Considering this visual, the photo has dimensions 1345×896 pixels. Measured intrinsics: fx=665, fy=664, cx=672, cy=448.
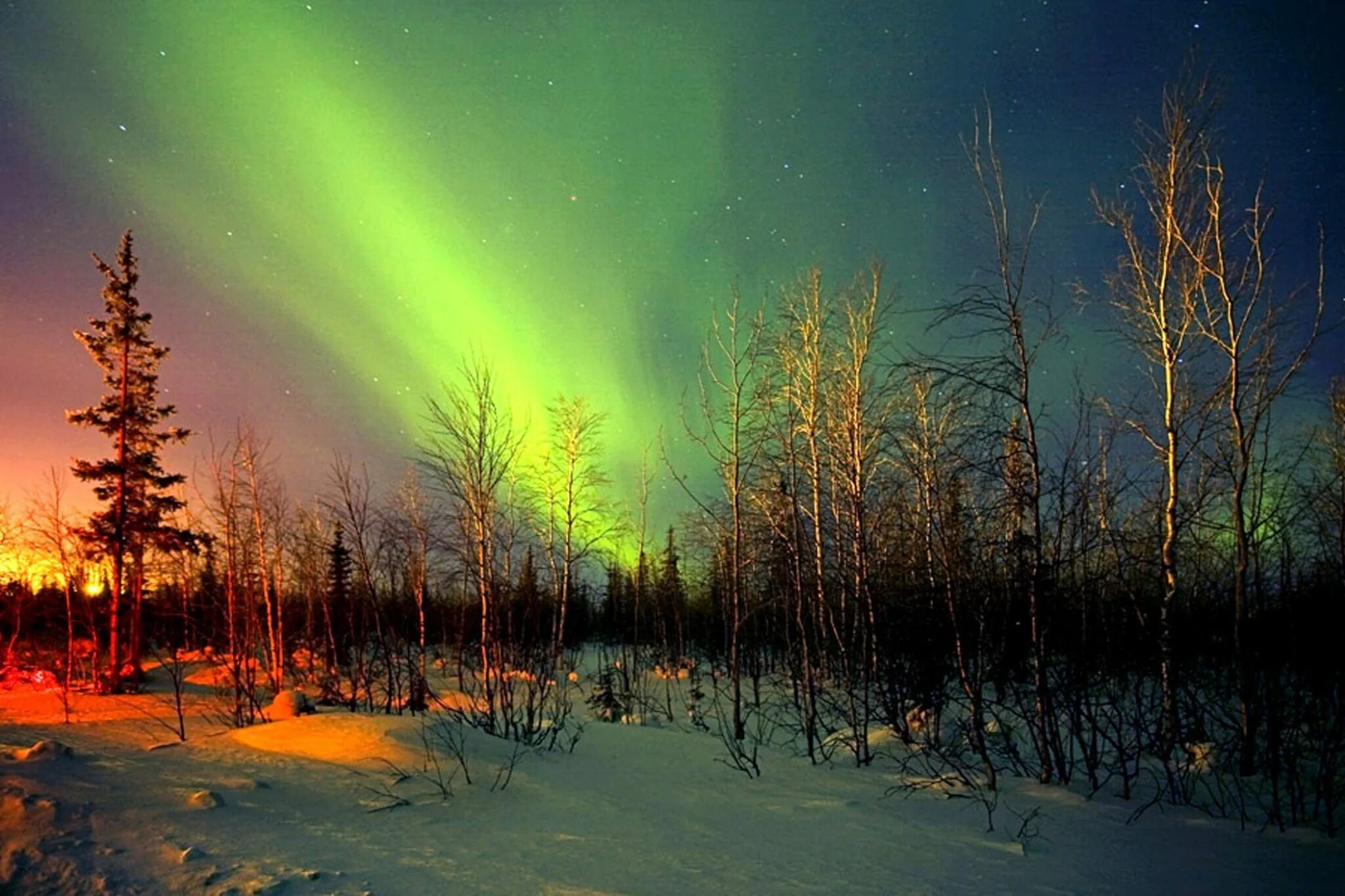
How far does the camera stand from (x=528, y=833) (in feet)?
21.0

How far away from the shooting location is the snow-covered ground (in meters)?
4.98

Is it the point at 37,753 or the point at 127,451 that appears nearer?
the point at 37,753

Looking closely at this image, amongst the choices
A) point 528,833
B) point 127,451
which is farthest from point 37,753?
point 127,451

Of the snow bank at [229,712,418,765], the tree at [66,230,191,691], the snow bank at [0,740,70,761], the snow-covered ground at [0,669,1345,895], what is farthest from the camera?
the tree at [66,230,191,691]

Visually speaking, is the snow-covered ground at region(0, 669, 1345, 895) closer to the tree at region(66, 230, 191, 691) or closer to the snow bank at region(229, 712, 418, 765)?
the snow bank at region(229, 712, 418, 765)

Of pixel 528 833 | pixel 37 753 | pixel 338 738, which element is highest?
pixel 37 753

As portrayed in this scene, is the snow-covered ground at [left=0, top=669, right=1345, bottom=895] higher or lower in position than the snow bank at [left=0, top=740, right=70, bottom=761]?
lower

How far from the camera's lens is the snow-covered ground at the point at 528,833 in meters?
4.98

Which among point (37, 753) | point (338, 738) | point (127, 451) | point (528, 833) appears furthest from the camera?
point (127, 451)

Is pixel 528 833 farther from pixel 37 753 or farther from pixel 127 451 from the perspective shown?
pixel 127 451

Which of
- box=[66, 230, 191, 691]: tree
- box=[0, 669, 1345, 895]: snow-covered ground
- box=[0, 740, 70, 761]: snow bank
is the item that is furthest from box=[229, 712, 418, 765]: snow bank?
box=[66, 230, 191, 691]: tree

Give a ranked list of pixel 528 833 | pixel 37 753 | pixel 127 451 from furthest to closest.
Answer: pixel 127 451 < pixel 37 753 < pixel 528 833

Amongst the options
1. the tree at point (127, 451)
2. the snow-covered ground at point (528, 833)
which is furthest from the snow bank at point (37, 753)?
the tree at point (127, 451)

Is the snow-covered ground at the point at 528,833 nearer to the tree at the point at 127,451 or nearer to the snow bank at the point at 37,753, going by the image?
the snow bank at the point at 37,753
